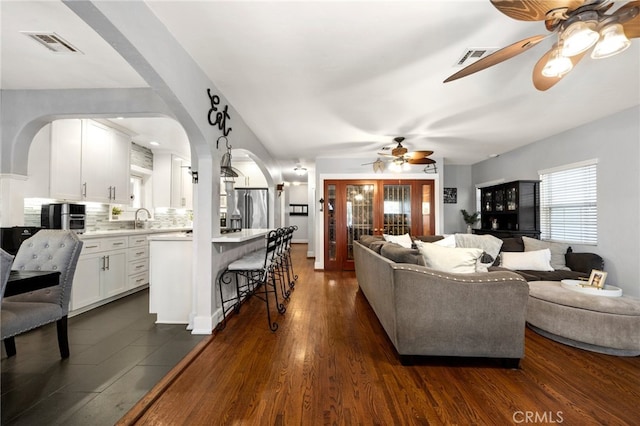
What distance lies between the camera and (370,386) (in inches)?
75.0

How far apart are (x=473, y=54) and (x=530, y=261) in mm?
3063

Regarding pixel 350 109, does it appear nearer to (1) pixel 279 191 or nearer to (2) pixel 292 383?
(2) pixel 292 383

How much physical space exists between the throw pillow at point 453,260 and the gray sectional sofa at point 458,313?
0.66ft

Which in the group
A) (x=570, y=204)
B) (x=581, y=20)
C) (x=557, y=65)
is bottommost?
(x=570, y=204)

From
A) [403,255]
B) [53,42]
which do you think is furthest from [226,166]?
[403,255]

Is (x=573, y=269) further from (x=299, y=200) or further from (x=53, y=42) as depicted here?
(x=299, y=200)

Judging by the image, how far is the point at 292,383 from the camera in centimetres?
194

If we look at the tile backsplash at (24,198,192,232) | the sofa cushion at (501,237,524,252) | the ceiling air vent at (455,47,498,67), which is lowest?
the sofa cushion at (501,237,524,252)

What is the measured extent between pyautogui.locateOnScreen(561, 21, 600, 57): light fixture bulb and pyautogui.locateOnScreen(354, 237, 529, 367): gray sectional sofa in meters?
1.52

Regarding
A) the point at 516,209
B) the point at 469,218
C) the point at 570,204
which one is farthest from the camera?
the point at 469,218

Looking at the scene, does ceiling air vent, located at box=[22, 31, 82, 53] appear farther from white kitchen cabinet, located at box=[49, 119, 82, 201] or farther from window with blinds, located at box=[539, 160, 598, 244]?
window with blinds, located at box=[539, 160, 598, 244]

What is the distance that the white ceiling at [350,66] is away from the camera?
6.10ft

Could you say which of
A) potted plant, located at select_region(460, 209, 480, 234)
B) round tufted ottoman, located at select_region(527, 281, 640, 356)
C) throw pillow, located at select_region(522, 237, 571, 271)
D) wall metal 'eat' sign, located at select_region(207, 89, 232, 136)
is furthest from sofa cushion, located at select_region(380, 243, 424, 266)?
potted plant, located at select_region(460, 209, 480, 234)

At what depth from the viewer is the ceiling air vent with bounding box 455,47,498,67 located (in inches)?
88.1
